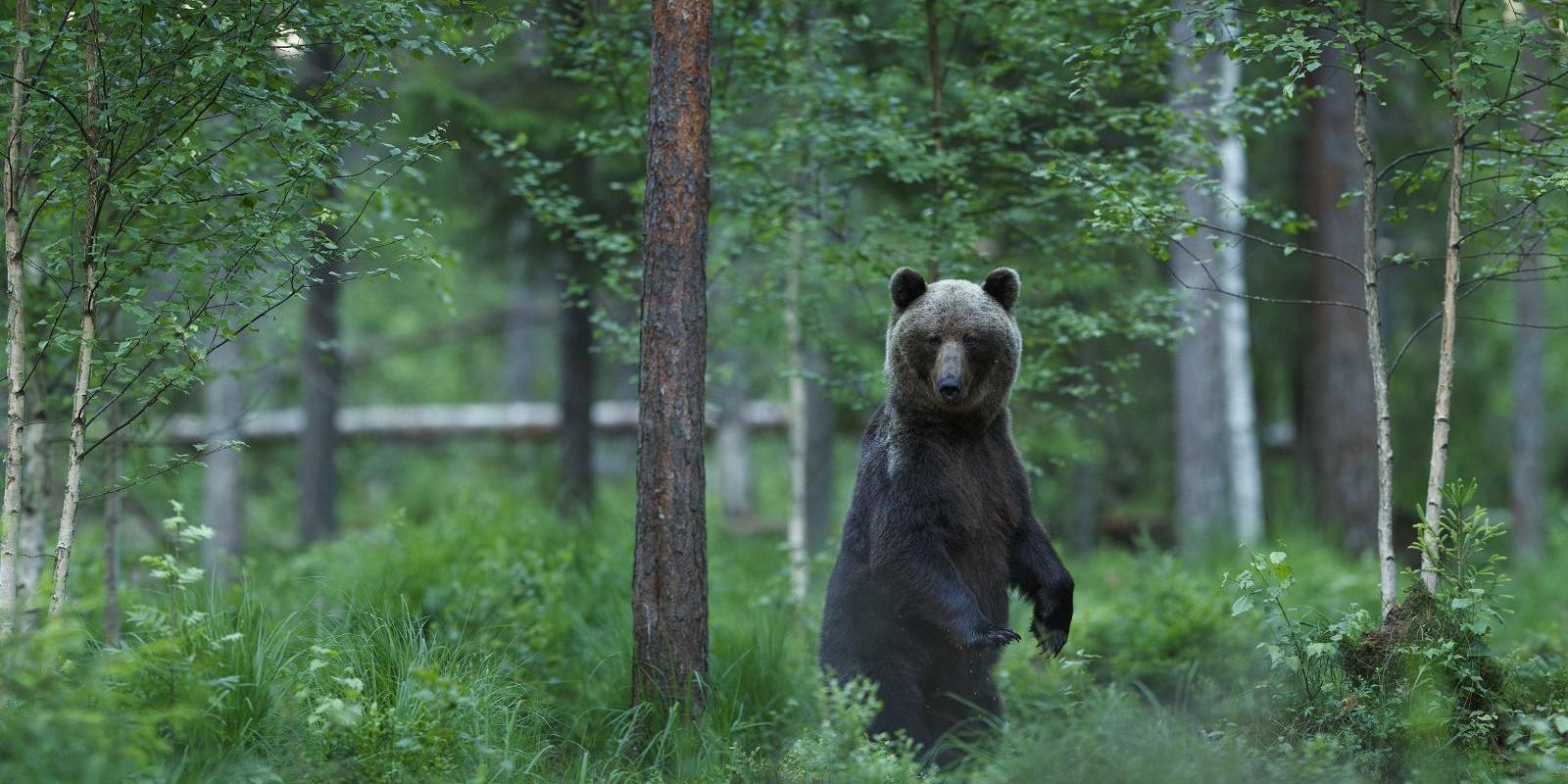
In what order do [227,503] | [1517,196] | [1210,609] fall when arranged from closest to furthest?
[1517,196]
[1210,609]
[227,503]

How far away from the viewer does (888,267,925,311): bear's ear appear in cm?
634

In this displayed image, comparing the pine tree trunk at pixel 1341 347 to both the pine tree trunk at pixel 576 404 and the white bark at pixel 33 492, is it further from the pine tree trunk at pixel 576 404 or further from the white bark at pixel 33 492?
the white bark at pixel 33 492

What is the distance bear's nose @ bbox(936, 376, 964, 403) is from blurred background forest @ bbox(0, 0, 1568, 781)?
1261 millimetres

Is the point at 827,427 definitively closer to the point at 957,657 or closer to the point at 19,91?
the point at 957,657

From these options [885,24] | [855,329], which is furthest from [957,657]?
[855,329]

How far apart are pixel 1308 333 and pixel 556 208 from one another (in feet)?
37.3

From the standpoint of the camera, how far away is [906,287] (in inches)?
252

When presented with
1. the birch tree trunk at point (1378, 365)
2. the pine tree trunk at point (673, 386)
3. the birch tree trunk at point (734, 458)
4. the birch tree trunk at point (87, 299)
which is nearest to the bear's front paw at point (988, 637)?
the pine tree trunk at point (673, 386)

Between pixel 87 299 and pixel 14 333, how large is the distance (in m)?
0.31

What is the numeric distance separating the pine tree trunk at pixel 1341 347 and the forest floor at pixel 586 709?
17.7 feet

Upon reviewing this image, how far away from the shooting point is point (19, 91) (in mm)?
5281

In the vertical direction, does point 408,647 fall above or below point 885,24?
below

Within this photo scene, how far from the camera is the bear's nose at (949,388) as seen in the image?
18.6ft

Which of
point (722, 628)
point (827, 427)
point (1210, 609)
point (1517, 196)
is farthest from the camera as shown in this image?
point (827, 427)
